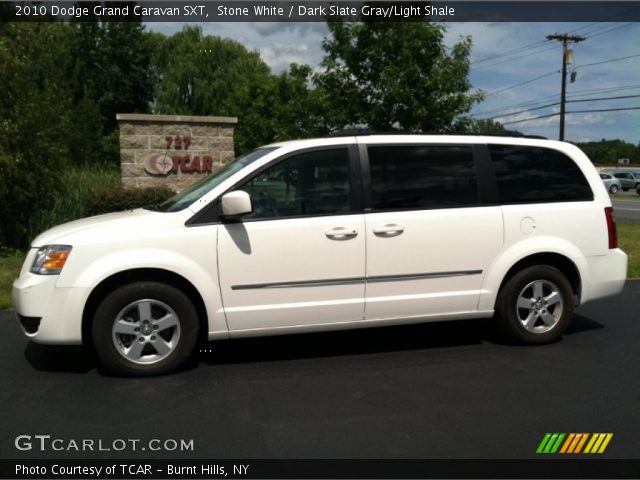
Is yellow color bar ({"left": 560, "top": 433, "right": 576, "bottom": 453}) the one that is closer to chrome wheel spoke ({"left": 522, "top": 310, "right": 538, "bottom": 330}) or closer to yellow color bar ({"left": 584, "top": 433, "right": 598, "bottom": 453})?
yellow color bar ({"left": 584, "top": 433, "right": 598, "bottom": 453})

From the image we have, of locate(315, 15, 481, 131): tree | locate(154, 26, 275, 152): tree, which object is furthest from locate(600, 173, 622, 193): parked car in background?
locate(315, 15, 481, 131): tree

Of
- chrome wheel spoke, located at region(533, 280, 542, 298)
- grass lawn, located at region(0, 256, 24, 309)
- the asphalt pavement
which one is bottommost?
the asphalt pavement

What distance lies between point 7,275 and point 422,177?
6.00m

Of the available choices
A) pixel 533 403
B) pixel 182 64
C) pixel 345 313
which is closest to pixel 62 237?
pixel 345 313

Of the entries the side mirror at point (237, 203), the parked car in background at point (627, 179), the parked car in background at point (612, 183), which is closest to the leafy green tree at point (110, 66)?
the parked car in background at point (612, 183)

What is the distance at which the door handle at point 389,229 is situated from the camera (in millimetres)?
4750

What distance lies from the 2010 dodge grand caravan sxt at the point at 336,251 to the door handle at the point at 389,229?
0.01 m

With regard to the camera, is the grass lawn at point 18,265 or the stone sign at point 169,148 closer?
the grass lawn at point 18,265

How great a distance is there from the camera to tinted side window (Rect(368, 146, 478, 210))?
16.1 feet

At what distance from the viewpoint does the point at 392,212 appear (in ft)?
15.9

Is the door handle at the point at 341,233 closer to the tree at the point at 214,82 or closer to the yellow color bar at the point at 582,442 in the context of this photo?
the yellow color bar at the point at 582,442

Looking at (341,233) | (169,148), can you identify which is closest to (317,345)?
(341,233)

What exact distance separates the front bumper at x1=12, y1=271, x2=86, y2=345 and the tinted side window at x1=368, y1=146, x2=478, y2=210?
7.84ft

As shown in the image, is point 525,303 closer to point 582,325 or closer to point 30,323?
point 582,325
